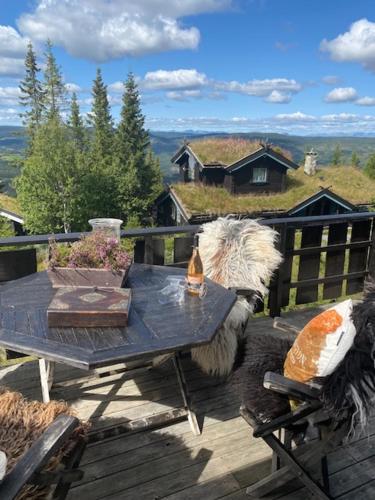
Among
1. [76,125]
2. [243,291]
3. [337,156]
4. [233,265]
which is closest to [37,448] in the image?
[243,291]

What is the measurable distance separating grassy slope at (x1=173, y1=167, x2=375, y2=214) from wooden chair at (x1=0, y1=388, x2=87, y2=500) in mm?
17974

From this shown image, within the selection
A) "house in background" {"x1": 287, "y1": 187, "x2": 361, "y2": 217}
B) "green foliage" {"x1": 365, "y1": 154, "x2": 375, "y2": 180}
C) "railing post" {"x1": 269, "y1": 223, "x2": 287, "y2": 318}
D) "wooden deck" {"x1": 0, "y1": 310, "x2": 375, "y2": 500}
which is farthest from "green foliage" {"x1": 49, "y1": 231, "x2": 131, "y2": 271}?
"green foliage" {"x1": 365, "y1": 154, "x2": 375, "y2": 180}

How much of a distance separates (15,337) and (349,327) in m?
1.17

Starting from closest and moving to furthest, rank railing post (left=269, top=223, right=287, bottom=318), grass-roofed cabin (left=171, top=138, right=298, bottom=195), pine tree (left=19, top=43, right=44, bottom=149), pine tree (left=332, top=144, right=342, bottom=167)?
railing post (left=269, top=223, right=287, bottom=318) < grass-roofed cabin (left=171, top=138, right=298, bottom=195) < pine tree (left=19, top=43, right=44, bottom=149) < pine tree (left=332, top=144, right=342, bottom=167)

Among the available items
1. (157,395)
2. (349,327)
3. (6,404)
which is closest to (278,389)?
(349,327)

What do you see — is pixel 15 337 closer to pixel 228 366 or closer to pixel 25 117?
pixel 228 366

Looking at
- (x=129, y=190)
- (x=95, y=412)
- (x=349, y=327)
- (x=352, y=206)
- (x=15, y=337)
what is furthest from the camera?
(x=129, y=190)

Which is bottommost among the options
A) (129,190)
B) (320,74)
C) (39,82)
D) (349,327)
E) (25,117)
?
(129,190)

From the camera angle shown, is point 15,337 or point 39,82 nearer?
point 15,337

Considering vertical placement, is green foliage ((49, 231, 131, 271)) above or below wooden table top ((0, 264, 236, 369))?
above

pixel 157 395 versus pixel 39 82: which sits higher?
pixel 39 82

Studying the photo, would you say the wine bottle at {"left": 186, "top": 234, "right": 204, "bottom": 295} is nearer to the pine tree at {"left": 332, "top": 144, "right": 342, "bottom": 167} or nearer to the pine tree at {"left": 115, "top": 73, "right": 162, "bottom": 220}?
the pine tree at {"left": 115, "top": 73, "right": 162, "bottom": 220}

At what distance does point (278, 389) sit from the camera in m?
1.35

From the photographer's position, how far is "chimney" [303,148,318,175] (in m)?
22.7
